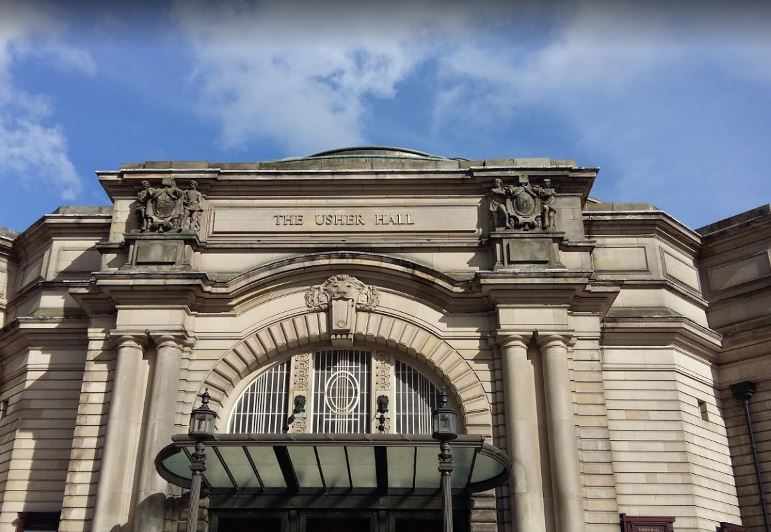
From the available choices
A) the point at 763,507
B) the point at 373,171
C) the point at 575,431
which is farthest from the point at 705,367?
the point at 373,171

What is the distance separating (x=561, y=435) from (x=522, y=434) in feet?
2.91

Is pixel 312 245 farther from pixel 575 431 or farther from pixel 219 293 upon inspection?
pixel 575 431

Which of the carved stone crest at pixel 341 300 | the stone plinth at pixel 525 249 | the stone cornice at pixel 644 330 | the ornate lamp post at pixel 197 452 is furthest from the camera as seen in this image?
the stone cornice at pixel 644 330

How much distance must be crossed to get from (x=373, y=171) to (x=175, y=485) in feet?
31.8

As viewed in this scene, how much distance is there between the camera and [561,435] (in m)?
19.1

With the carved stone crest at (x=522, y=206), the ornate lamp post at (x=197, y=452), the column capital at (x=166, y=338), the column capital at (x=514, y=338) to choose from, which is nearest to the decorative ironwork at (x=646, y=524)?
the column capital at (x=514, y=338)

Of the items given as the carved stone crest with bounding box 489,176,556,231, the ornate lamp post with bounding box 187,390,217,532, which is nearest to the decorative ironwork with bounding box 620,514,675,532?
the carved stone crest with bounding box 489,176,556,231

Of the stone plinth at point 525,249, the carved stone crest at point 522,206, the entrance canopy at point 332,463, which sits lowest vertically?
the entrance canopy at point 332,463

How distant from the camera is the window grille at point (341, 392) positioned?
20578 millimetres

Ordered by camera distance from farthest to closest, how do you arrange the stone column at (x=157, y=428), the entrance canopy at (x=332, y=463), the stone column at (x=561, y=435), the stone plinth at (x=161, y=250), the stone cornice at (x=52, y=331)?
the stone cornice at (x=52, y=331)
the stone plinth at (x=161, y=250)
the stone column at (x=157, y=428)
the stone column at (x=561, y=435)
the entrance canopy at (x=332, y=463)

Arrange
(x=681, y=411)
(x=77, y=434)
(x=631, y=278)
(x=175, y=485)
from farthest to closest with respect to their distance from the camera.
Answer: (x=631, y=278) < (x=681, y=411) < (x=77, y=434) < (x=175, y=485)

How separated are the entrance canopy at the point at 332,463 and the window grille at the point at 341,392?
5.68 ft

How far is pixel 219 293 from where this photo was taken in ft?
69.5

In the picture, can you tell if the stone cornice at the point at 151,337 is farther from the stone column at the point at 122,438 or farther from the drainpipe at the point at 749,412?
the drainpipe at the point at 749,412
